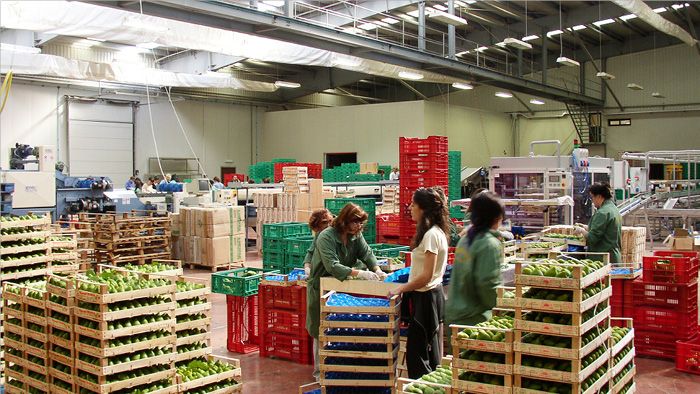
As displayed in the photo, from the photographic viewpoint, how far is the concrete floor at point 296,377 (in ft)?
20.2

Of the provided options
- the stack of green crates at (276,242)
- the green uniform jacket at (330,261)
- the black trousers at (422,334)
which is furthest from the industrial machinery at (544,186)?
the black trousers at (422,334)

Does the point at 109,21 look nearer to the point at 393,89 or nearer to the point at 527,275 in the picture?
the point at 527,275

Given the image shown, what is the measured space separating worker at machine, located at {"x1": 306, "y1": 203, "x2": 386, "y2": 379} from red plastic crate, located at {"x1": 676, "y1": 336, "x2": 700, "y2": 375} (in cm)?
345

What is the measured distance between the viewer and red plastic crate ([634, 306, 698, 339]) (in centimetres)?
707

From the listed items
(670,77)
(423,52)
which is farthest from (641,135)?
(423,52)


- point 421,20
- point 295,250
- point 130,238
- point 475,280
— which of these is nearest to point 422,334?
point 475,280

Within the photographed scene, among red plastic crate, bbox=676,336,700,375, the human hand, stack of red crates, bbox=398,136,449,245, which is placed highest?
stack of red crates, bbox=398,136,449,245

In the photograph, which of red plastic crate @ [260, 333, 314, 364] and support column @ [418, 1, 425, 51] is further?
support column @ [418, 1, 425, 51]

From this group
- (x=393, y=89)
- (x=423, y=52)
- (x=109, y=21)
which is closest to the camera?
(x=109, y=21)

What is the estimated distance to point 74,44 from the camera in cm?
2112

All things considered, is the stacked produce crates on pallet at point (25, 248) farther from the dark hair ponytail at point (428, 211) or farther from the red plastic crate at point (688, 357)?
the red plastic crate at point (688, 357)

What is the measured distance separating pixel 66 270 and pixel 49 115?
16.5 metres

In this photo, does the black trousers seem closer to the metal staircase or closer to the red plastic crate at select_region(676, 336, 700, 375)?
the red plastic crate at select_region(676, 336, 700, 375)

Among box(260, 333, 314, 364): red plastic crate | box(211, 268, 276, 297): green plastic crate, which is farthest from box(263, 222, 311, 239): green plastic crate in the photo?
box(260, 333, 314, 364): red plastic crate
